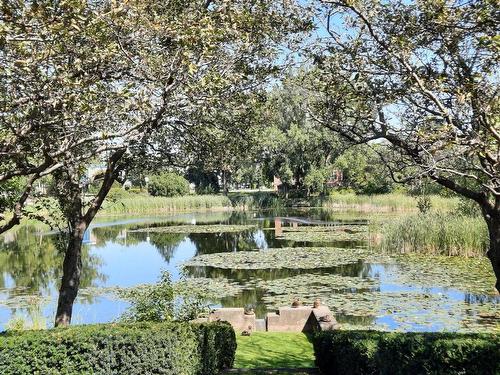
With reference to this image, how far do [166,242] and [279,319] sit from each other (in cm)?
1955

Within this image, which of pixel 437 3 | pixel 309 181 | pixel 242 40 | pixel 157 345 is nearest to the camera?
pixel 437 3

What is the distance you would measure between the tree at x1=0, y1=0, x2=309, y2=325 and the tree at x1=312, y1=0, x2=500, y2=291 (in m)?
1.18

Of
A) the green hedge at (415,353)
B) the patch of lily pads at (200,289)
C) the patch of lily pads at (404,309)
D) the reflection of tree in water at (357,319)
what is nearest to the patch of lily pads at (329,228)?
the patch of lily pads at (200,289)

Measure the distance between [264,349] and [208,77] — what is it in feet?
17.8

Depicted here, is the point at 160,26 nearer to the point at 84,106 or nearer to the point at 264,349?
the point at 84,106

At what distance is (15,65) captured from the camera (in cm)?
504

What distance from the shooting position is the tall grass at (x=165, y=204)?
50094 millimetres

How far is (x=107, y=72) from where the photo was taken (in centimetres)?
684

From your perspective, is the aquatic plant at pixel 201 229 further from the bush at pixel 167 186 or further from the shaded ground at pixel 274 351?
the shaded ground at pixel 274 351

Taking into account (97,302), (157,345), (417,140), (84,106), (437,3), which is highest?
(437,3)

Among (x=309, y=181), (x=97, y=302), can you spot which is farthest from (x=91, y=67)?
(x=309, y=181)

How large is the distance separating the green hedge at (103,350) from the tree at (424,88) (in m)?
3.52

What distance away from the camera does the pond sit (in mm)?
13094

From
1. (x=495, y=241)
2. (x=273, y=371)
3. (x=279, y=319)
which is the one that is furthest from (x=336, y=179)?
(x=495, y=241)
